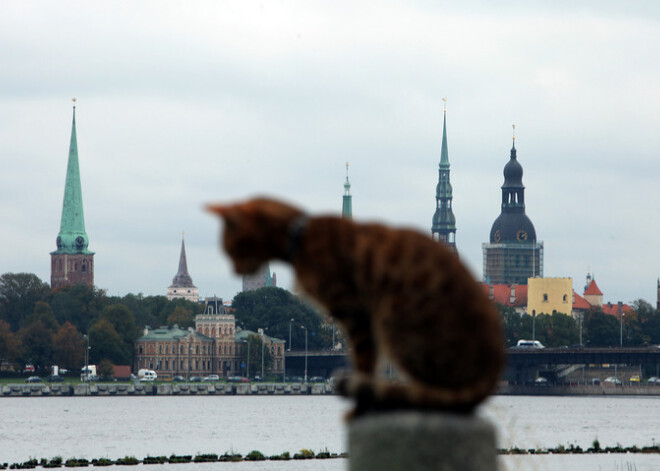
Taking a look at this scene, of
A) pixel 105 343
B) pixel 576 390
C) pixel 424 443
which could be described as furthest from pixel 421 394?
pixel 576 390

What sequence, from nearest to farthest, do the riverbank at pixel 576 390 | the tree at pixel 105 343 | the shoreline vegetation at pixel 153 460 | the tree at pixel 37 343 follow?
1. the shoreline vegetation at pixel 153 460
2. the tree at pixel 37 343
3. the tree at pixel 105 343
4. the riverbank at pixel 576 390

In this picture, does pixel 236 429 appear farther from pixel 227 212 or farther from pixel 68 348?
pixel 227 212

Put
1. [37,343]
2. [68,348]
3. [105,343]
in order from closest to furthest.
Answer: [37,343], [68,348], [105,343]

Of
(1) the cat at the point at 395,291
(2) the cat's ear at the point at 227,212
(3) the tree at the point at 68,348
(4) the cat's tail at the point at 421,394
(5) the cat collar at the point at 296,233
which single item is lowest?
(3) the tree at the point at 68,348

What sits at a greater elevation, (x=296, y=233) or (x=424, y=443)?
(x=296, y=233)

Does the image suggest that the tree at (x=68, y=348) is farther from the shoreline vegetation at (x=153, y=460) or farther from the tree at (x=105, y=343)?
the shoreline vegetation at (x=153, y=460)

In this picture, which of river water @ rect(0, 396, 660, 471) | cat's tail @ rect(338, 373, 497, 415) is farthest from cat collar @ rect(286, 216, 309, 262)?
river water @ rect(0, 396, 660, 471)

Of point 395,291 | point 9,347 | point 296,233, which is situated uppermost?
point 296,233

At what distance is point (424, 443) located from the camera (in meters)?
8.91

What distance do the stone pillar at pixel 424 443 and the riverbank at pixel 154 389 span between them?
516 feet

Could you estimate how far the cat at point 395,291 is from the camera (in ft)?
29.0

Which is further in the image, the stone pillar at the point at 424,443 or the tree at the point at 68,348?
the tree at the point at 68,348

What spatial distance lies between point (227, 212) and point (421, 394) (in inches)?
63.2

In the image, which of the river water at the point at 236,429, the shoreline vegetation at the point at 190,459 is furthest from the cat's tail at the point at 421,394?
the shoreline vegetation at the point at 190,459
